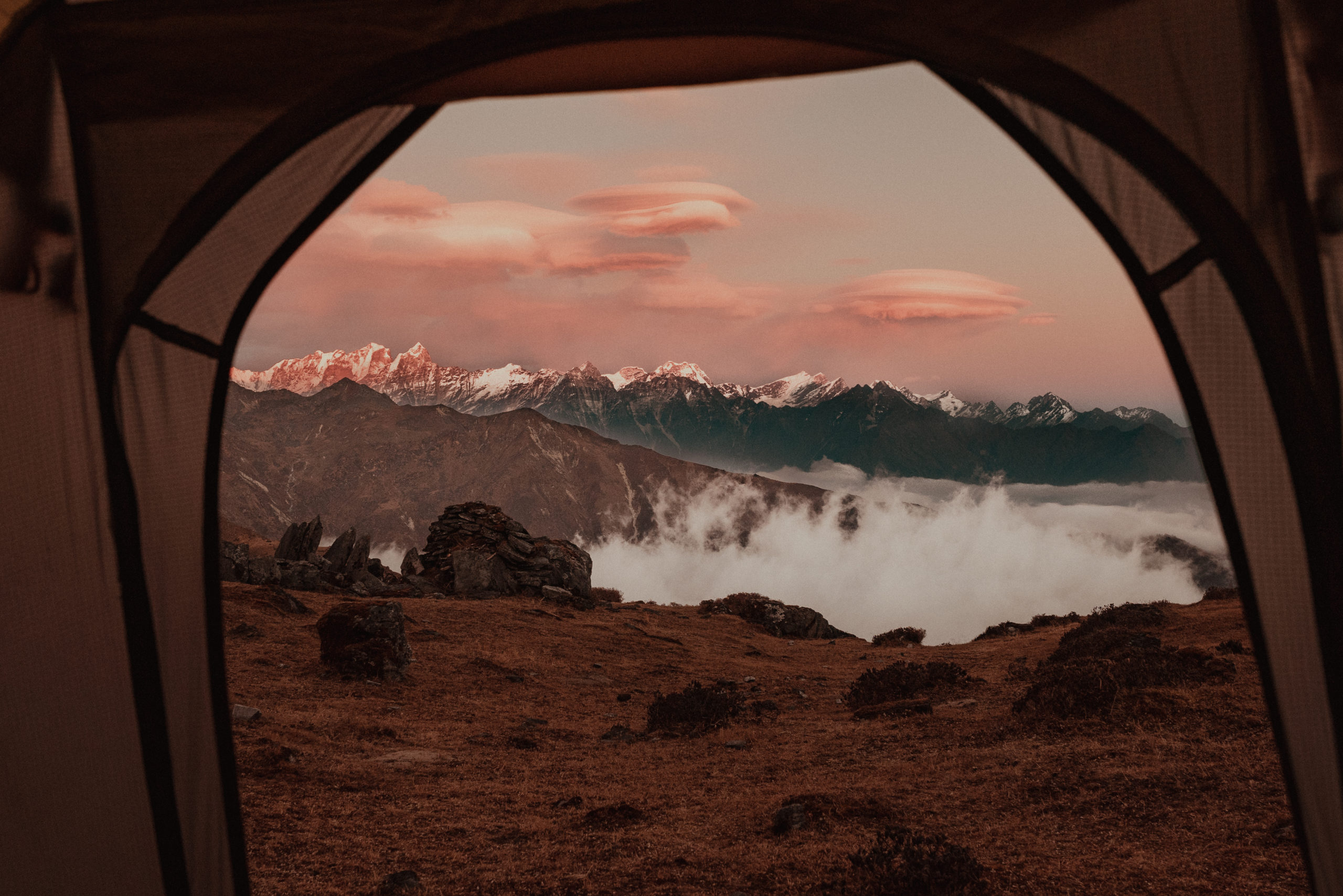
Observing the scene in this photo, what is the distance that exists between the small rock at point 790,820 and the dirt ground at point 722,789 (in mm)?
129

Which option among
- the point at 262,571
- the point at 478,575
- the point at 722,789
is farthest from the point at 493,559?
the point at 722,789

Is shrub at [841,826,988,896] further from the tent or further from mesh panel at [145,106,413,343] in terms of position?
mesh panel at [145,106,413,343]

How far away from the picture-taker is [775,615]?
31750mm

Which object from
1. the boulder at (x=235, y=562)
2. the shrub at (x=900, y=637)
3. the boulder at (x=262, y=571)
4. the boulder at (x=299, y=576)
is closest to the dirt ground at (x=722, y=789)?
the boulder at (x=235, y=562)

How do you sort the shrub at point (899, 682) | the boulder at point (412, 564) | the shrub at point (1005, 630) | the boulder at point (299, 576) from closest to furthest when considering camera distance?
the shrub at point (899, 682) → the boulder at point (299, 576) → the shrub at point (1005, 630) → the boulder at point (412, 564)

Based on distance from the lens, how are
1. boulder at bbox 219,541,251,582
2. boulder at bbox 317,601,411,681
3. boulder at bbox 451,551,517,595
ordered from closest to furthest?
1. boulder at bbox 317,601,411,681
2. boulder at bbox 219,541,251,582
3. boulder at bbox 451,551,517,595

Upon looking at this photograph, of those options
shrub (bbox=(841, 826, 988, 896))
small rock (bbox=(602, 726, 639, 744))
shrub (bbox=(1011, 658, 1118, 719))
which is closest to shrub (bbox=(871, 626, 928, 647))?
shrub (bbox=(1011, 658, 1118, 719))

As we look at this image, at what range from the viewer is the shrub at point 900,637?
2777 centimetres

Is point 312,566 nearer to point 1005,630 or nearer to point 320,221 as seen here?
point 1005,630

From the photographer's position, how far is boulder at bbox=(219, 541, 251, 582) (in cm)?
2283

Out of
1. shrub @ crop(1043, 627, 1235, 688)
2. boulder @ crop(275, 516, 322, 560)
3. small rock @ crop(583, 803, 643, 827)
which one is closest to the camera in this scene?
small rock @ crop(583, 803, 643, 827)

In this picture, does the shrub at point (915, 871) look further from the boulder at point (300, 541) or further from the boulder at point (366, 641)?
the boulder at point (300, 541)

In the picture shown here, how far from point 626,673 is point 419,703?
6.08 m

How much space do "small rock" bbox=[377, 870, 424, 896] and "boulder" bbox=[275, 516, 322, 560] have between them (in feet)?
87.0
